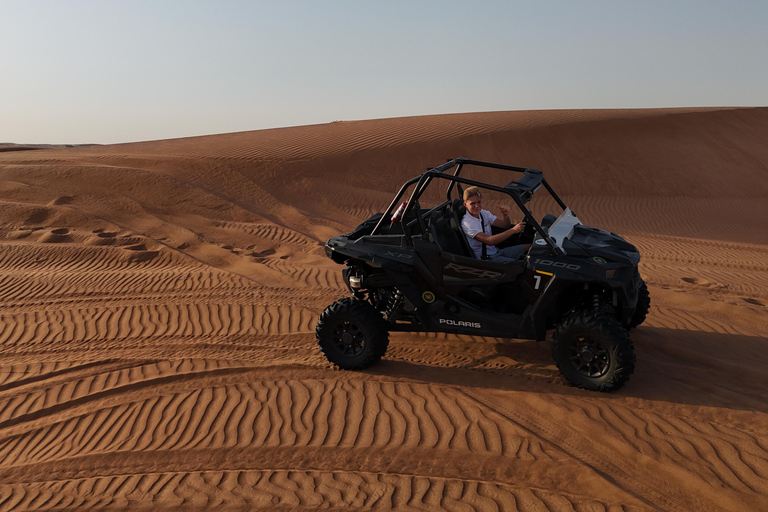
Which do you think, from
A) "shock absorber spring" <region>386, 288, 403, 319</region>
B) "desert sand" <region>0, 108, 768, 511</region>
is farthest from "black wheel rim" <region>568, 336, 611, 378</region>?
"shock absorber spring" <region>386, 288, 403, 319</region>

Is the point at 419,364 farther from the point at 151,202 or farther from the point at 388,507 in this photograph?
the point at 151,202

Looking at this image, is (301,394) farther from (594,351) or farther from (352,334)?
(594,351)

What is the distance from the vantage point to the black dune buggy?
218 inches

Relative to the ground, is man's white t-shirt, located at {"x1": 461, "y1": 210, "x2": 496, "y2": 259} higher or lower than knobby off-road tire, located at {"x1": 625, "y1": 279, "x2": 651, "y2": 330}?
higher

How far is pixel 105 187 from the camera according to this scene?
52.2 ft

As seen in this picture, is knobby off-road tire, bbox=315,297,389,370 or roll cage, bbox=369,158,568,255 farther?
knobby off-road tire, bbox=315,297,389,370

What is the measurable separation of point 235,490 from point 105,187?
13.5 m

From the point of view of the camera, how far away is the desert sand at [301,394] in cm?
452

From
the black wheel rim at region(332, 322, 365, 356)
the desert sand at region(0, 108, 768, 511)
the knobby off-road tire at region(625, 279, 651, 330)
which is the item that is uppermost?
the knobby off-road tire at region(625, 279, 651, 330)

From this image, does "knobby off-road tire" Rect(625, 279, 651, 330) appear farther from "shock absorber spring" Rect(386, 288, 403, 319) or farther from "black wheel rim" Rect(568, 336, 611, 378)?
"shock absorber spring" Rect(386, 288, 403, 319)

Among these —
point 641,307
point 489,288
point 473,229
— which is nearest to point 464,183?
point 473,229

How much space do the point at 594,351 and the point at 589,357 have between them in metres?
0.08

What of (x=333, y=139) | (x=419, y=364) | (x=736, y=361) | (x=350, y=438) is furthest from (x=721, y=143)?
(x=350, y=438)

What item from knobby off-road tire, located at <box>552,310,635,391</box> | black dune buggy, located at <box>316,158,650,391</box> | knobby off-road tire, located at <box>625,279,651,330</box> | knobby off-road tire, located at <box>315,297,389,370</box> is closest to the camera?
knobby off-road tire, located at <box>552,310,635,391</box>
